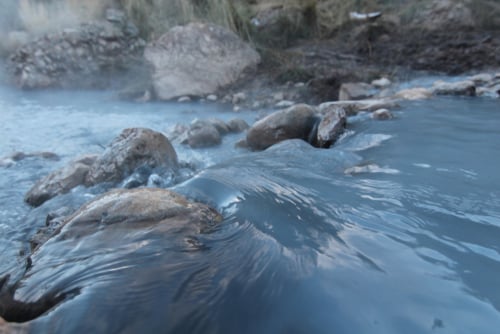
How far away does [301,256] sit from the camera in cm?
166

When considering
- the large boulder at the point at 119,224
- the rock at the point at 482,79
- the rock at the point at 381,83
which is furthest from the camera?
the rock at the point at 381,83

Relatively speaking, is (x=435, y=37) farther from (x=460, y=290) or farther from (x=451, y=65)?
(x=460, y=290)

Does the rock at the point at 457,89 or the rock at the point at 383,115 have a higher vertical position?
the rock at the point at 457,89

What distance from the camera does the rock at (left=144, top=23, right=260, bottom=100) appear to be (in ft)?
25.5

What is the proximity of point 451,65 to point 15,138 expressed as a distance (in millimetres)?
8020

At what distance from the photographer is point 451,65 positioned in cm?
760

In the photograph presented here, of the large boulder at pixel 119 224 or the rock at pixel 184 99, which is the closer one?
the large boulder at pixel 119 224

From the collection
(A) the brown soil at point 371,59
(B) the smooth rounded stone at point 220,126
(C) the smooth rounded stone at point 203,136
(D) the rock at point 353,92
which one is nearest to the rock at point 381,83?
(A) the brown soil at point 371,59

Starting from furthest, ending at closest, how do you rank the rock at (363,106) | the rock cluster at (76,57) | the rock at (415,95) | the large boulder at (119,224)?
the rock cluster at (76,57)
the rock at (415,95)
the rock at (363,106)
the large boulder at (119,224)

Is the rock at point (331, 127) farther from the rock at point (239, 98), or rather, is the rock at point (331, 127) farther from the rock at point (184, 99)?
the rock at point (184, 99)

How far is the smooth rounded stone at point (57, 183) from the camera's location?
10.2 ft

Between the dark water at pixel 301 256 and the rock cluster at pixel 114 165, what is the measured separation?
0.17m

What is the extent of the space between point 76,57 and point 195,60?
3952 millimetres

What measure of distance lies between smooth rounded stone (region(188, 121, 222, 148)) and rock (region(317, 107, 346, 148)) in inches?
54.3
